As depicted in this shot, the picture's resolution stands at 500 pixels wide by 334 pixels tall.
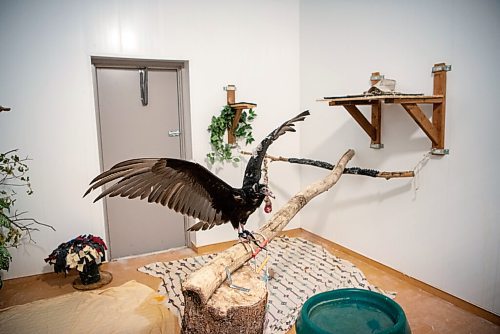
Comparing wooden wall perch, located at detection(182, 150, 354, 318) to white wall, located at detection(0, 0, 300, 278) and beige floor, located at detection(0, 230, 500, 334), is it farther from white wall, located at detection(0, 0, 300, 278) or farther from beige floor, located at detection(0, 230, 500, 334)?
white wall, located at detection(0, 0, 300, 278)

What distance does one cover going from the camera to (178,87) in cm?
339

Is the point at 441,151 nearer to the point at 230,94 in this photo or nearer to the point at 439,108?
the point at 439,108

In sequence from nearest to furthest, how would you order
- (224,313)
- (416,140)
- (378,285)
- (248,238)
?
(224,313), (248,238), (416,140), (378,285)

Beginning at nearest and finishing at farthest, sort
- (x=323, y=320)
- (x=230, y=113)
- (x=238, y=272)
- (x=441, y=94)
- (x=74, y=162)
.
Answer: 1. (x=323, y=320)
2. (x=238, y=272)
3. (x=441, y=94)
4. (x=74, y=162)
5. (x=230, y=113)

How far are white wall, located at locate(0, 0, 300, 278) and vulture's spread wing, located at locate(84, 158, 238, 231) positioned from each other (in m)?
1.34

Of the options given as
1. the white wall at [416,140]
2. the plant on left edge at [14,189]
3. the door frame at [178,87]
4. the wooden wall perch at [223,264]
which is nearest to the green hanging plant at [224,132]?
the door frame at [178,87]

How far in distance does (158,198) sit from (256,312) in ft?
2.39

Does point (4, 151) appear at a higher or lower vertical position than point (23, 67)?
lower

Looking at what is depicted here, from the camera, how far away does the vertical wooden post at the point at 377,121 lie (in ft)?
9.21

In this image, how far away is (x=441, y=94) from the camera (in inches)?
91.3

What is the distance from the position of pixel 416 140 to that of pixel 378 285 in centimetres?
110

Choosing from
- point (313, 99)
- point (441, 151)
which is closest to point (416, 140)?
point (441, 151)

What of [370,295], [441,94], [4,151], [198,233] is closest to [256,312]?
[370,295]

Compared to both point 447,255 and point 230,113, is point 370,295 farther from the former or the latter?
Answer: point 230,113
